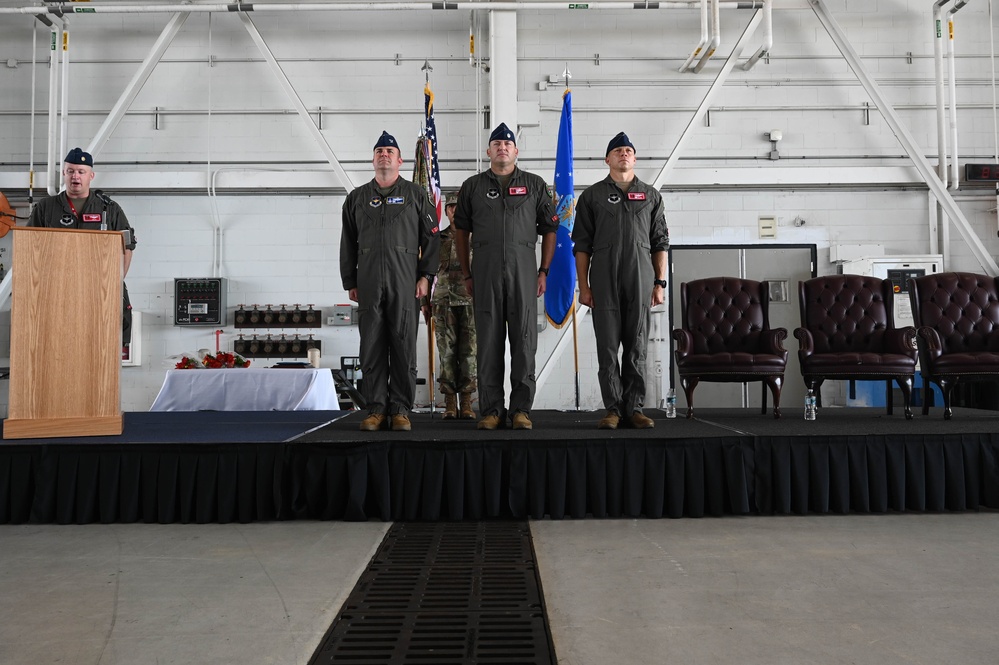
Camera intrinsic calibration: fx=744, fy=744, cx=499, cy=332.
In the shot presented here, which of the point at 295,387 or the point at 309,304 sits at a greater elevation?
the point at 309,304

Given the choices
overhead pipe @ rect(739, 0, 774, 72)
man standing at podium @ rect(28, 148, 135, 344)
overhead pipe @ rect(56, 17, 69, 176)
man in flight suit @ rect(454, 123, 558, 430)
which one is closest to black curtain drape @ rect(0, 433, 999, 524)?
man in flight suit @ rect(454, 123, 558, 430)

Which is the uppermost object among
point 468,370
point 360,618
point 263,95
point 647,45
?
point 647,45

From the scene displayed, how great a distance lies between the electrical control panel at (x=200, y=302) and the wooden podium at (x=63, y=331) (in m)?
5.01

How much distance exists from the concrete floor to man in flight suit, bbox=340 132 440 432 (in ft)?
A: 2.58

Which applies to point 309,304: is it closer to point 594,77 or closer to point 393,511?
point 594,77

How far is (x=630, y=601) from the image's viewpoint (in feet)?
6.60

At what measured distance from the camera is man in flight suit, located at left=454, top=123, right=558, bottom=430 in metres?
3.57

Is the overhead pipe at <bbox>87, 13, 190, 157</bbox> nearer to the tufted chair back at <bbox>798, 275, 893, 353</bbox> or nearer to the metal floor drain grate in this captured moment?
the tufted chair back at <bbox>798, 275, 893, 353</bbox>

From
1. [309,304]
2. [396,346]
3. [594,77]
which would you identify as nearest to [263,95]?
[309,304]

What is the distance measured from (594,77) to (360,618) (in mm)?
7638

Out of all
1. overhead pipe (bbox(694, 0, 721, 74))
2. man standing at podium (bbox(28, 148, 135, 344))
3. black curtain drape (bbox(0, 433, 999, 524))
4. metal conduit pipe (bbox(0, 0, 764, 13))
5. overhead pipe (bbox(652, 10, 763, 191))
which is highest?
metal conduit pipe (bbox(0, 0, 764, 13))

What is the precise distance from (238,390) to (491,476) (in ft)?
10.6

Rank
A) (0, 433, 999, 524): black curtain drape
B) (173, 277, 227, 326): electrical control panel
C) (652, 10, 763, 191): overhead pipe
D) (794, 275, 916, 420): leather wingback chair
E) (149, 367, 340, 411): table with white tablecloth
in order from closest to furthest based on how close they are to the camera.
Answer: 1. (0, 433, 999, 524): black curtain drape
2. (794, 275, 916, 420): leather wingback chair
3. (149, 367, 340, 411): table with white tablecloth
4. (652, 10, 763, 191): overhead pipe
5. (173, 277, 227, 326): electrical control panel

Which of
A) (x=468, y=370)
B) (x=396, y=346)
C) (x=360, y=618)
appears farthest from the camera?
(x=468, y=370)
